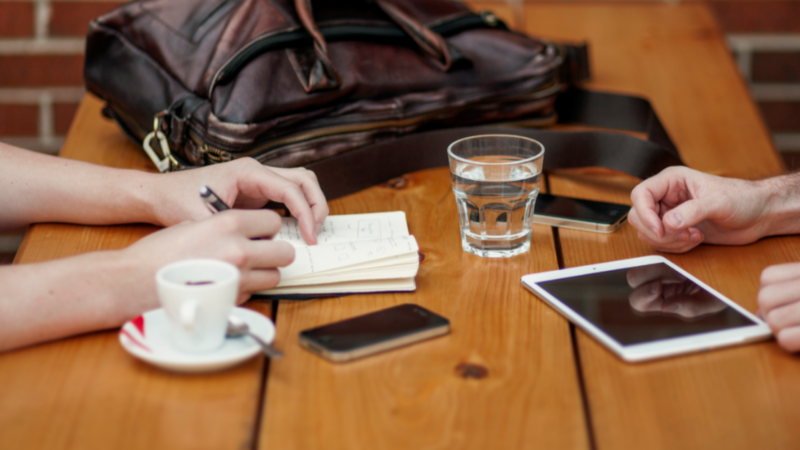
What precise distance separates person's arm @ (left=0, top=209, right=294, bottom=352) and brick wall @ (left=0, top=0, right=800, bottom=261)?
1641mm

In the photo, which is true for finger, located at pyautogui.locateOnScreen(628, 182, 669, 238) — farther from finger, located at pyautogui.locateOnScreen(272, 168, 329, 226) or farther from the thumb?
finger, located at pyautogui.locateOnScreen(272, 168, 329, 226)

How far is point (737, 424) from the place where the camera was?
2.08 feet

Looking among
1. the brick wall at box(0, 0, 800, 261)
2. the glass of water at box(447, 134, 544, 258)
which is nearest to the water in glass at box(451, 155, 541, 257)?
the glass of water at box(447, 134, 544, 258)

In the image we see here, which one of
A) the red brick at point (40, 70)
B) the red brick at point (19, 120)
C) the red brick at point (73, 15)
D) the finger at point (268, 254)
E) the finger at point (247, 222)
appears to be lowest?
the red brick at point (19, 120)

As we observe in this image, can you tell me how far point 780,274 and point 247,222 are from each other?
1.80 ft

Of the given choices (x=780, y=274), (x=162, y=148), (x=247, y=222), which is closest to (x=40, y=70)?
(x=162, y=148)

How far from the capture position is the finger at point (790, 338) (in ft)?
2.32

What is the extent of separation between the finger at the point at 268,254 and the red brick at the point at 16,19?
1.75m

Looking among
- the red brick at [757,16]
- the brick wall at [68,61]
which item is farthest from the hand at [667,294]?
the red brick at [757,16]

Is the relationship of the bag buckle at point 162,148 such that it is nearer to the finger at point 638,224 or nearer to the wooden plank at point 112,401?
the wooden plank at point 112,401

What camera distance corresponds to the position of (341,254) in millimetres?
856

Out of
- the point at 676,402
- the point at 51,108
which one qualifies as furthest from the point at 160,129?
the point at 51,108

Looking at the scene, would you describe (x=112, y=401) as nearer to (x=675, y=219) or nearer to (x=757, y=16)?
(x=675, y=219)

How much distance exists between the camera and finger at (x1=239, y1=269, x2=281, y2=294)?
78 centimetres
